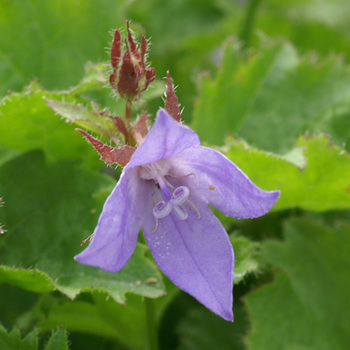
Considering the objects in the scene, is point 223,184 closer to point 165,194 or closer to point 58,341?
point 165,194

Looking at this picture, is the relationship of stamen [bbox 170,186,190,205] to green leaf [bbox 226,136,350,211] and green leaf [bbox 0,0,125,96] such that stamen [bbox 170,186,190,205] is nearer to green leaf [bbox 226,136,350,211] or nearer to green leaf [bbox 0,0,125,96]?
green leaf [bbox 226,136,350,211]

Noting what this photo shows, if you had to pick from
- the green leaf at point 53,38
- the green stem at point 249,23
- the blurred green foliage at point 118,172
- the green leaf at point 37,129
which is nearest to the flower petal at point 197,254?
the blurred green foliage at point 118,172

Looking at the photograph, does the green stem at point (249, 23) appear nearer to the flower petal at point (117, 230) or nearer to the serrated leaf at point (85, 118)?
the serrated leaf at point (85, 118)

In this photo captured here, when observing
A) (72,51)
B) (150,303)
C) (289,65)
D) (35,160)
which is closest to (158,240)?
(150,303)

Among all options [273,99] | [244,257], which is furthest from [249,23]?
[244,257]

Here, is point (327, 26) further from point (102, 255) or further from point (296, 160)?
point (102, 255)

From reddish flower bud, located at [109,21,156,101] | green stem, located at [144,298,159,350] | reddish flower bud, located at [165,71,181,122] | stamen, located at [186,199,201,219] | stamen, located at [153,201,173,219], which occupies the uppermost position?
reddish flower bud, located at [109,21,156,101]

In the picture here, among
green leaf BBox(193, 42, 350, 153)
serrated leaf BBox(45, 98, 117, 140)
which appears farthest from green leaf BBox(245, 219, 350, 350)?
serrated leaf BBox(45, 98, 117, 140)

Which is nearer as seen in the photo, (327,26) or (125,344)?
(125,344)
